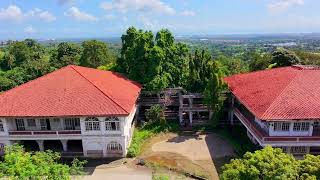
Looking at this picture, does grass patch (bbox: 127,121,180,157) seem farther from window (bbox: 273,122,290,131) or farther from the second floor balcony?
window (bbox: 273,122,290,131)

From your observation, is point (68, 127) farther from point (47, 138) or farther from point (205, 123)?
point (205, 123)

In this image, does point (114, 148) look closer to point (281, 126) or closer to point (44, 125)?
point (44, 125)

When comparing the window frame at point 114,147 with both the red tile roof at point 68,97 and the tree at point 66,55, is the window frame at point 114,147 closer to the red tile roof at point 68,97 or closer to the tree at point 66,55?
the red tile roof at point 68,97

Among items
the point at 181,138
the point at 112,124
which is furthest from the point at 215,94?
the point at 112,124

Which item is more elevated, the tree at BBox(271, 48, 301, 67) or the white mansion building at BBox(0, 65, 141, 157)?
the tree at BBox(271, 48, 301, 67)

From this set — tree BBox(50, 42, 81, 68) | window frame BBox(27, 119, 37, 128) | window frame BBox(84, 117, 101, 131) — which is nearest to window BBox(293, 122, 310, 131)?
window frame BBox(84, 117, 101, 131)

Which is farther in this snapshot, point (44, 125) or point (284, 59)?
point (284, 59)
